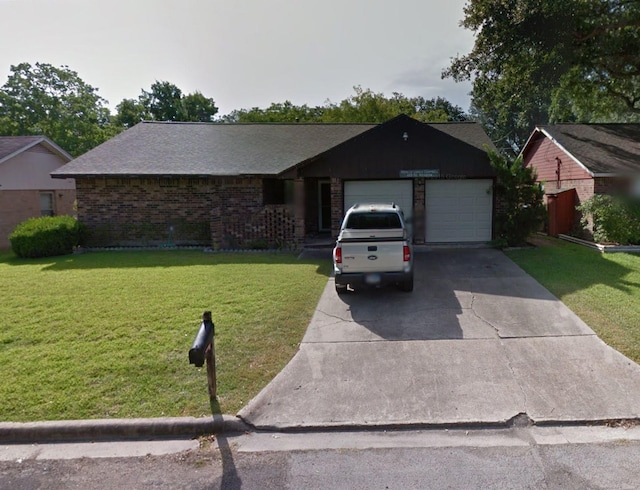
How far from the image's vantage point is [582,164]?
13766 millimetres

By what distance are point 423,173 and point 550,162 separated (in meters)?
8.92

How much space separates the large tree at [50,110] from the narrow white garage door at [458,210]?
33.0 metres

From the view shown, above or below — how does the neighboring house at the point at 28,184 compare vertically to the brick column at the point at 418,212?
above

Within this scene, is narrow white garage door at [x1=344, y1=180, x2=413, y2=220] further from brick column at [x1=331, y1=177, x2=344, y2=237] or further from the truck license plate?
the truck license plate

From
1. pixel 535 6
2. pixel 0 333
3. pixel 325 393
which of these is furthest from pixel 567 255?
pixel 0 333

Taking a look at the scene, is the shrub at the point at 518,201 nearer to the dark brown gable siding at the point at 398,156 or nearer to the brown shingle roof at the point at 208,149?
the dark brown gable siding at the point at 398,156

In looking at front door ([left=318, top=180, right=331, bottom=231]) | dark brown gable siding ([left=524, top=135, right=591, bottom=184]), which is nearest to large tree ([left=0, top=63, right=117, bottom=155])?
front door ([left=318, top=180, right=331, bottom=231])

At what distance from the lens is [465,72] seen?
621 inches

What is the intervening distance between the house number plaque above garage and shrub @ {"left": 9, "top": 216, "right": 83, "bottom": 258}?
1109 centimetres

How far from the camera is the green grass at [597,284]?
5.66 metres

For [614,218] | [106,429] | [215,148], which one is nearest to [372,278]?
[106,429]

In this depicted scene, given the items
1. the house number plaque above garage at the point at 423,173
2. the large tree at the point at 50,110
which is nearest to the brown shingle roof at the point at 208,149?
the house number plaque above garage at the point at 423,173

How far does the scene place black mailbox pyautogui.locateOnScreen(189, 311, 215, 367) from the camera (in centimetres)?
387

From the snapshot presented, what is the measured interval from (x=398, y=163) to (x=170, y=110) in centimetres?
4605
